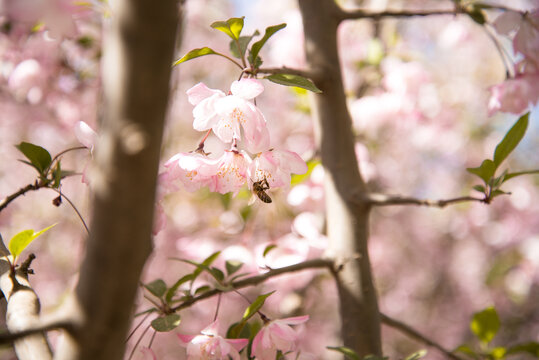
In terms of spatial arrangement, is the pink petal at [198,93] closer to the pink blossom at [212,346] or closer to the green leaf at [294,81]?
the green leaf at [294,81]

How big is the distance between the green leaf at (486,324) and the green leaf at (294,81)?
80 centimetres

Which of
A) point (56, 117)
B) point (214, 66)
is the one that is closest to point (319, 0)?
point (56, 117)

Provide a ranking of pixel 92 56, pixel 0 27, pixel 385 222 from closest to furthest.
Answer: pixel 0 27, pixel 92 56, pixel 385 222

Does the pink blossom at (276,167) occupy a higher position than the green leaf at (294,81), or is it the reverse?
the green leaf at (294,81)

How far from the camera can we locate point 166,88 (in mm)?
369

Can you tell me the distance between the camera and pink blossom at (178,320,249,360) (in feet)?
2.62

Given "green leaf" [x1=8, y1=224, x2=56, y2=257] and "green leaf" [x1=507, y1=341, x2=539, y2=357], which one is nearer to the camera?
"green leaf" [x1=8, y1=224, x2=56, y2=257]

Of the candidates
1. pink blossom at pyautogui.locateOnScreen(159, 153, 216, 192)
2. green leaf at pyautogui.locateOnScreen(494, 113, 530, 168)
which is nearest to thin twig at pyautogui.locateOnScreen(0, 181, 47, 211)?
pink blossom at pyautogui.locateOnScreen(159, 153, 216, 192)

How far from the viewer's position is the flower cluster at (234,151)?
76cm

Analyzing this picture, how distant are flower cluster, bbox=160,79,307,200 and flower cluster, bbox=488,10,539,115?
25.5 inches

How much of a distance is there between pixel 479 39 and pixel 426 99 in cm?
323

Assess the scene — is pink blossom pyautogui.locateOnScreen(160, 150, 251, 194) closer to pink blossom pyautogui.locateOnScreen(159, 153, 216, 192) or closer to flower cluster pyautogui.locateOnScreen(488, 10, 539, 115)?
pink blossom pyautogui.locateOnScreen(159, 153, 216, 192)

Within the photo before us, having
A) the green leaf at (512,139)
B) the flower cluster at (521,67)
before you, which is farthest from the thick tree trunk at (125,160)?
the flower cluster at (521,67)

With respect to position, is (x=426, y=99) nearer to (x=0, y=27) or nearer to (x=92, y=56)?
(x=92, y=56)
